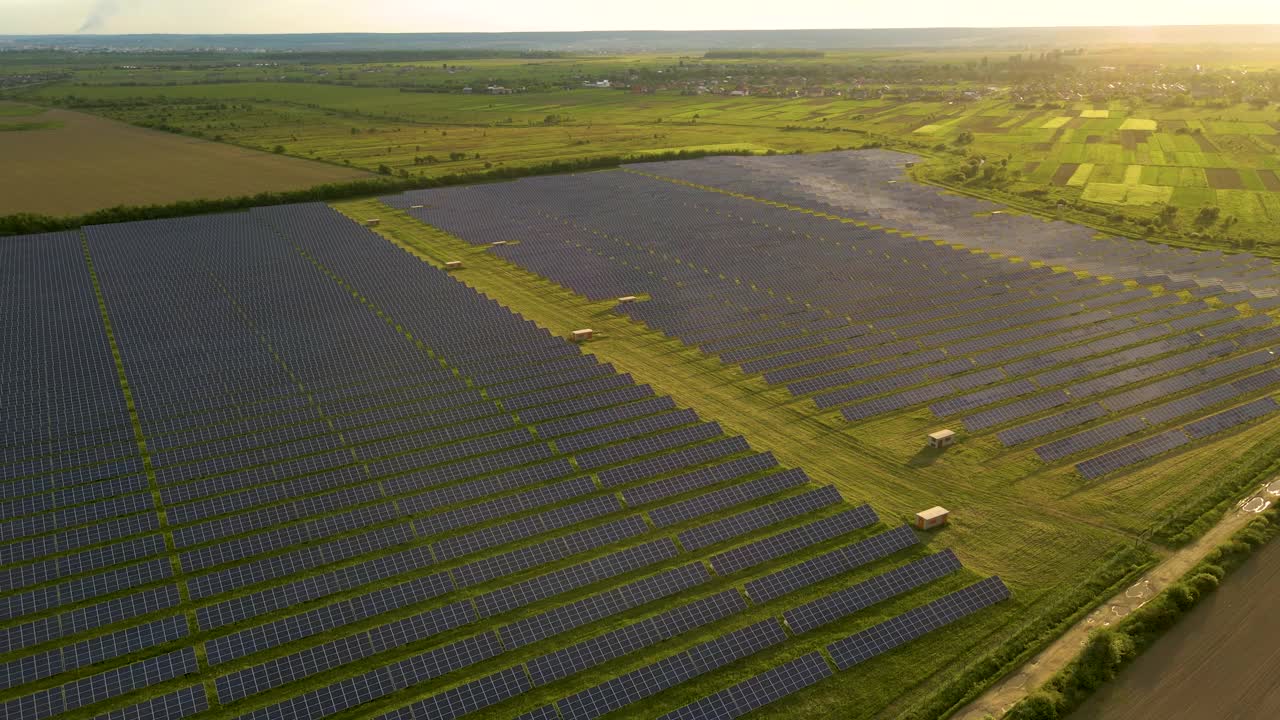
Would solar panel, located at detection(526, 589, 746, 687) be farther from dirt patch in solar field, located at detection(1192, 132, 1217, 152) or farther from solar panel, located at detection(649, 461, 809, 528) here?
dirt patch in solar field, located at detection(1192, 132, 1217, 152)

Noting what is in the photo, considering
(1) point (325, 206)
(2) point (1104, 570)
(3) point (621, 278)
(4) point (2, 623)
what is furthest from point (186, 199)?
(2) point (1104, 570)

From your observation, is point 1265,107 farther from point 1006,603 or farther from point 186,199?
point 186,199

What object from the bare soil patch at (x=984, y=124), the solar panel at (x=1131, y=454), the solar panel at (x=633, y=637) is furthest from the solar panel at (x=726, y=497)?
the bare soil patch at (x=984, y=124)

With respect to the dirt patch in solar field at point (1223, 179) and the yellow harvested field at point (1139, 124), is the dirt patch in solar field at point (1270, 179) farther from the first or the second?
the yellow harvested field at point (1139, 124)

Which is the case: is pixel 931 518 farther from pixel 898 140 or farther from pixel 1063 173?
pixel 898 140

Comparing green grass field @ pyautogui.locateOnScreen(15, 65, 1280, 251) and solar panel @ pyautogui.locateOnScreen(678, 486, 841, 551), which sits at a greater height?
green grass field @ pyautogui.locateOnScreen(15, 65, 1280, 251)

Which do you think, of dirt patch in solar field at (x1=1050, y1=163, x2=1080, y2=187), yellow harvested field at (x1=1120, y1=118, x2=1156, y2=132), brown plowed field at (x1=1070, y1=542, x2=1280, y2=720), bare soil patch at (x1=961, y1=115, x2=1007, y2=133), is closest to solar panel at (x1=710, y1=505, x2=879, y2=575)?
brown plowed field at (x1=1070, y1=542, x2=1280, y2=720)
